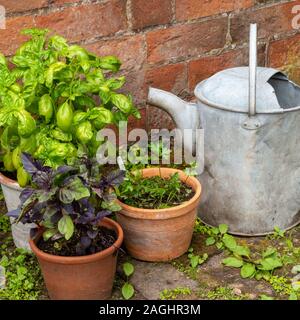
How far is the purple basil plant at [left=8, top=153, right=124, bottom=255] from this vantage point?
248 centimetres

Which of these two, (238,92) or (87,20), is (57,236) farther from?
(87,20)

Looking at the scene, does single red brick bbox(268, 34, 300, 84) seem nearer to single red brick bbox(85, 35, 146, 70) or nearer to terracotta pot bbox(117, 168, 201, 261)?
single red brick bbox(85, 35, 146, 70)

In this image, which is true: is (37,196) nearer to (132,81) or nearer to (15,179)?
(15,179)

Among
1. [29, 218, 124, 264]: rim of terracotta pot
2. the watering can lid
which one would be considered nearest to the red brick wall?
the watering can lid

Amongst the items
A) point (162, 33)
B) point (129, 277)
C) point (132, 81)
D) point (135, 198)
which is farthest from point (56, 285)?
point (162, 33)

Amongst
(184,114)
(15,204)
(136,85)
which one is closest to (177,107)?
(184,114)

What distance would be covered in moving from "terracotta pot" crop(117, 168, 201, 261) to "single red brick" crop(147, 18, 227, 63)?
0.90 meters

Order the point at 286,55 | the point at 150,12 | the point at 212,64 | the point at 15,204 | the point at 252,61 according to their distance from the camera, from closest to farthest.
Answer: the point at 252,61, the point at 15,204, the point at 150,12, the point at 212,64, the point at 286,55

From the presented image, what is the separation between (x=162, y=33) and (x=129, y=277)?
1350 millimetres

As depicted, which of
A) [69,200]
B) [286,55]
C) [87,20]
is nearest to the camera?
[69,200]

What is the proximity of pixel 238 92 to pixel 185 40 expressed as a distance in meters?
0.80

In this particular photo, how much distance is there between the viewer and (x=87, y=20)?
3.33 meters

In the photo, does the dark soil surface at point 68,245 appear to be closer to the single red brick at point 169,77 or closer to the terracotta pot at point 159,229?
the terracotta pot at point 159,229

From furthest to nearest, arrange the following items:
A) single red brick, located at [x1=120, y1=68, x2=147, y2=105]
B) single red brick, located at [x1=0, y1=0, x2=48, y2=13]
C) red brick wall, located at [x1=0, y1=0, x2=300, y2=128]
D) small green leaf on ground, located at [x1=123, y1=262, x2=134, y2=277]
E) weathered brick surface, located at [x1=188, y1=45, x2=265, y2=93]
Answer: weathered brick surface, located at [x1=188, y1=45, x2=265, y2=93], single red brick, located at [x1=120, y1=68, x2=147, y2=105], red brick wall, located at [x1=0, y1=0, x2=300, y2=128], single red brick, located at [x1=0, y1=0, x2=48, y2=13], small green leaf on ground, located at [x1=123, y1=262, x2=134, y2=277]
